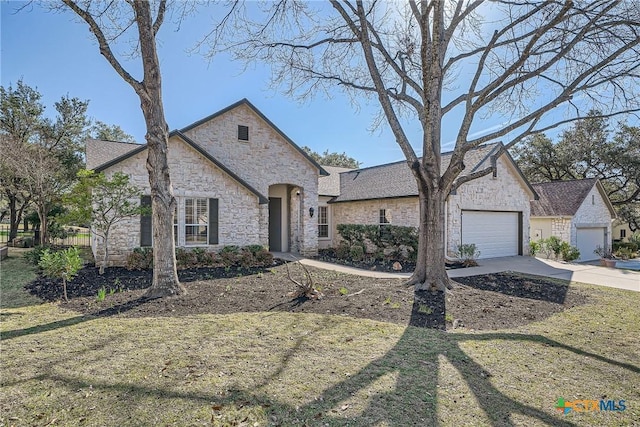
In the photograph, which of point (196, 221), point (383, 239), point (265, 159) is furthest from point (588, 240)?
point (196, 221)

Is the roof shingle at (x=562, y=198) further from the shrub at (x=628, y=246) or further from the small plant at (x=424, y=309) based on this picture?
the small plant at (x=424, y=309)

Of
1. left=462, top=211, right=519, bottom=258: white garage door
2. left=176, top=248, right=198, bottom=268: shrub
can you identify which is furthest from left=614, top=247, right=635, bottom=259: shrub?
left=176, top=248, right=198, bottom=268: shrub

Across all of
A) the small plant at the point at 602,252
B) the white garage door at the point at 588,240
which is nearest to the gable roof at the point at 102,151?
the white garage door at the point at 588,240

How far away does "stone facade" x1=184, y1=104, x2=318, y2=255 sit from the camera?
602 inches

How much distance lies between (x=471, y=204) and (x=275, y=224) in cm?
928

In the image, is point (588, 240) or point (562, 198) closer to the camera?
point (562, 198)

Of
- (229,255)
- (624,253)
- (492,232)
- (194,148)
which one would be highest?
(194,148)

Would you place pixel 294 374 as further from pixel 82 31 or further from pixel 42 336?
pixel 82 31

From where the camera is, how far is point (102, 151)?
15.0m

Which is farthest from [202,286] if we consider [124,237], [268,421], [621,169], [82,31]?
[621,169]

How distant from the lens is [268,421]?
3.20 metres

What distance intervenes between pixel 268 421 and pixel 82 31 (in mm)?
11498

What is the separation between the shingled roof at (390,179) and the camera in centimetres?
1604

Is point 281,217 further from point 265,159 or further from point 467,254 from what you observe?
point 467,254
